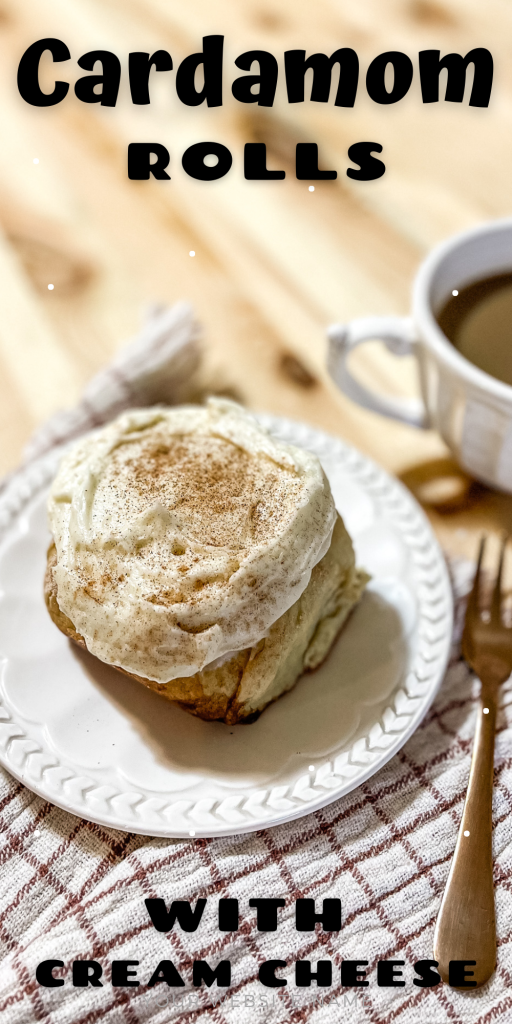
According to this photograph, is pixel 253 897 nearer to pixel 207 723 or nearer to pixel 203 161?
pixel 207 723

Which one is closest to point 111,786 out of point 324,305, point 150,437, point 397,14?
point 150,437

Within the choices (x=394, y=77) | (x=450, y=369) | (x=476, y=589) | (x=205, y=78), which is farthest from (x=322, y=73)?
(x=476, y=589)

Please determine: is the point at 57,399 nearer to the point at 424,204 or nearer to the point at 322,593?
the point at 322,593

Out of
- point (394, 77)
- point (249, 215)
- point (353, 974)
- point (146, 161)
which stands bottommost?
point (353, 974)

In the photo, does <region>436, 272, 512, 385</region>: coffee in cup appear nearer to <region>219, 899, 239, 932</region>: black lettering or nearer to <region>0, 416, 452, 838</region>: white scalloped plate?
<region>0, 416, 452, 838</region>: white scalloped plate

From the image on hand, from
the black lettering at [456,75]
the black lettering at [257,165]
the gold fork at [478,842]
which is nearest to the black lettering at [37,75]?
the black lettering at [257,165]

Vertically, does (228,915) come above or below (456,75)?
below

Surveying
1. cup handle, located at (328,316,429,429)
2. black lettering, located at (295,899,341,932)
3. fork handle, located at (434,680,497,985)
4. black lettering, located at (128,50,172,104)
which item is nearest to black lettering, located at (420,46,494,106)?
black lettering, located at (128,50,172,104)
